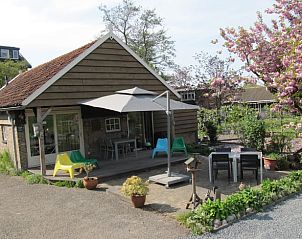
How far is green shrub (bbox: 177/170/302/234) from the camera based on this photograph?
18.6 ft

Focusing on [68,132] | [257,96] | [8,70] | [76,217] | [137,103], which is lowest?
[76,217]

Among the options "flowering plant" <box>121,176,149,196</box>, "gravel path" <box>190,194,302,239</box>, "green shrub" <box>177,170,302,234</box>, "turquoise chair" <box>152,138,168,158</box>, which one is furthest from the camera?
"turquoise chair" <box>152,138,168,158</box>

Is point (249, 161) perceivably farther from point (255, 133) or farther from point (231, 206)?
point (255, 133)

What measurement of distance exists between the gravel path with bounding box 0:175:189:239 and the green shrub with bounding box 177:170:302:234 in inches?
10.4

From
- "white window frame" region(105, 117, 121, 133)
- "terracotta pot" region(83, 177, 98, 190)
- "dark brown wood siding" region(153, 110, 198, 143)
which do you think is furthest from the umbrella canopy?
"dark brown wood siding" region(153, 110, 198, 143)

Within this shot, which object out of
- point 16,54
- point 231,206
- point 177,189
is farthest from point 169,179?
point 16,54

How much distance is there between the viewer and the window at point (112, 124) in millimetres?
13789

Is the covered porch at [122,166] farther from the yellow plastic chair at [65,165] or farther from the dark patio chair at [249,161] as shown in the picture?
the dark patio chair at [249,161]

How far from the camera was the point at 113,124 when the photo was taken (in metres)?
14.0

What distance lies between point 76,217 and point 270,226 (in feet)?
13.2

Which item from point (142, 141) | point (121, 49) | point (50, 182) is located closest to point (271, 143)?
point (142, 141)

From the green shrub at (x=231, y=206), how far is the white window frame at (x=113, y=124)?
8.14 metres

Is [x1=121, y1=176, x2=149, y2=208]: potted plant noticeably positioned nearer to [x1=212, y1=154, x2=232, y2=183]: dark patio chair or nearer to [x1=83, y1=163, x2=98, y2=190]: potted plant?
[x1=83, y1=163, x2=98, y2=190]: potted plant

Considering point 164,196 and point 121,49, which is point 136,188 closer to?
point 164,196
